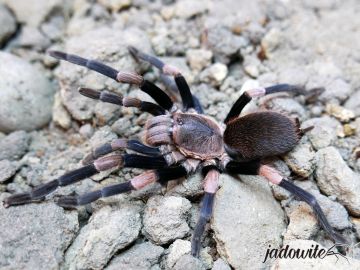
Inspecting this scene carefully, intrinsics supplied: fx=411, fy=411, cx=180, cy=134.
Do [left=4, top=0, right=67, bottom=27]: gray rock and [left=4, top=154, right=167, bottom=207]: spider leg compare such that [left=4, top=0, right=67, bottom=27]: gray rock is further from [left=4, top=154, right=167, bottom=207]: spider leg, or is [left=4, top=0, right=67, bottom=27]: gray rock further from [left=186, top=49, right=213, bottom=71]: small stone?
[left=4, top=154, right=167, bottom=207]: spider leg

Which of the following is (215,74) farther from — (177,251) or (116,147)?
(177,251)

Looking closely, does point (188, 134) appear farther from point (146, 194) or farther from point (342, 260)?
point (342, 260)

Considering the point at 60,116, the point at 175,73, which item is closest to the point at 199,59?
the point at 175,73

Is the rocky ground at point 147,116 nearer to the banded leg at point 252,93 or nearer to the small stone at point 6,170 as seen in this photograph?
the small stone at point 6,170

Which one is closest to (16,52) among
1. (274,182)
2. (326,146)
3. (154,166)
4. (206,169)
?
(154,166)

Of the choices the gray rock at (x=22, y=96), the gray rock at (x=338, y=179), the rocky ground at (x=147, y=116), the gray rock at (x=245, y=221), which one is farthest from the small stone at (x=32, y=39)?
the gray rock at (x=338, y=179)

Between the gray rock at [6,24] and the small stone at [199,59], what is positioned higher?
the small stone at [199,59]
